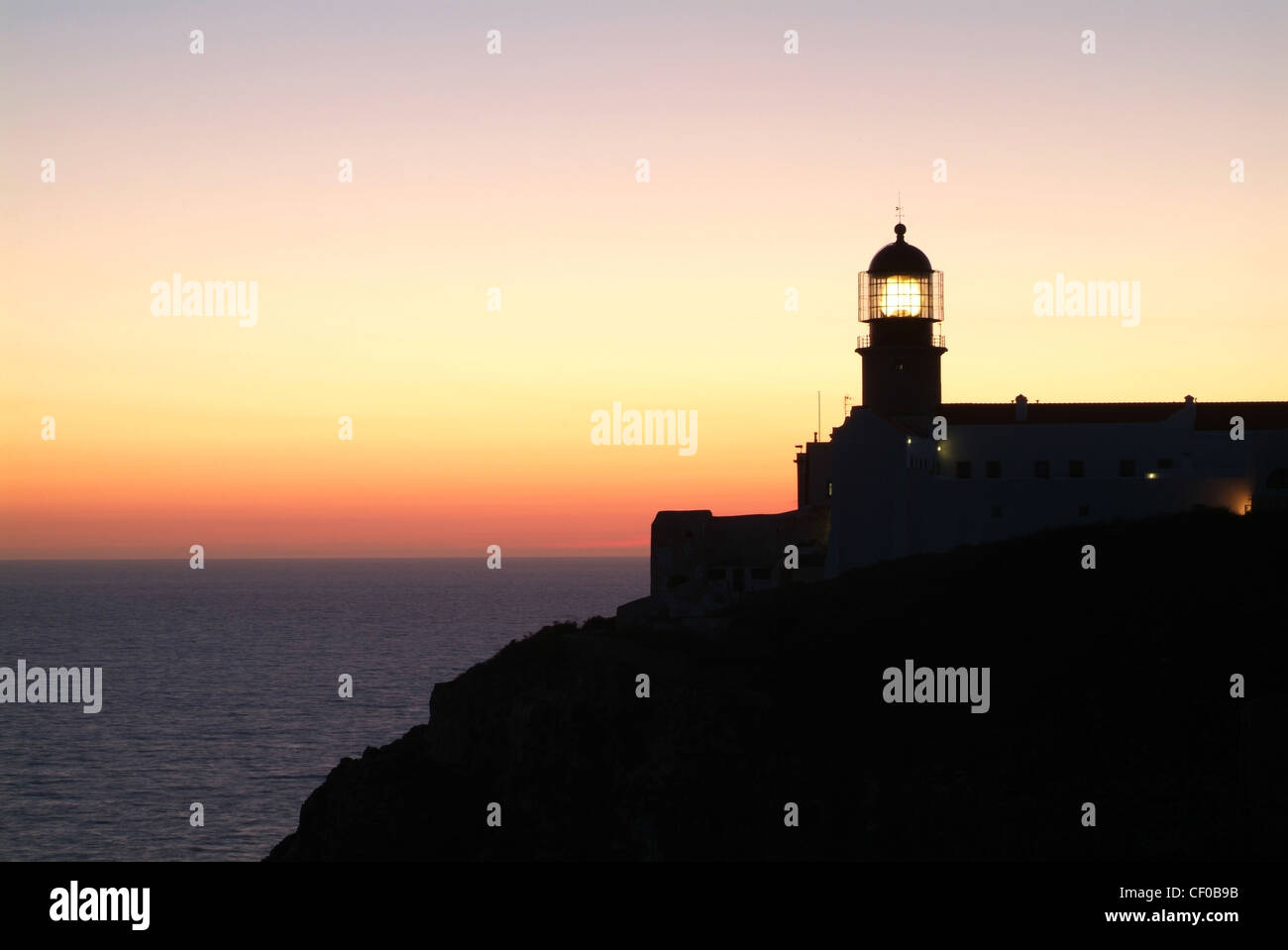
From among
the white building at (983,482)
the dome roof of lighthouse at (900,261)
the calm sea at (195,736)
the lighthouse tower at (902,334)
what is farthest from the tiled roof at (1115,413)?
the calm sea at (195,736)

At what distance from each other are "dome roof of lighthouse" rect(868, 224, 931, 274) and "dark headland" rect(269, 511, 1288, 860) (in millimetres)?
18493

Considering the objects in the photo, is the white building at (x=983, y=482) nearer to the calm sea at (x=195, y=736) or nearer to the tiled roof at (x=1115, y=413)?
the tiled roof at (x=1115, y=413)

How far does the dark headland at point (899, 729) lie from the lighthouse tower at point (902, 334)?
13.6 m

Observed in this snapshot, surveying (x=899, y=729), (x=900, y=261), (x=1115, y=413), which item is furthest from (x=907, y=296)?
(x=899, y=729)

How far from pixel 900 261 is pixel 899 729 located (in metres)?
31.4

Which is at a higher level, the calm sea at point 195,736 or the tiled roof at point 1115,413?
the tiled roof at point 1115,413

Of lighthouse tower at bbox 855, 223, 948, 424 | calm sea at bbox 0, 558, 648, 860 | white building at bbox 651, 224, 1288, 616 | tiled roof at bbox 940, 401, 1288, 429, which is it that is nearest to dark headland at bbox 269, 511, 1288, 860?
white building at bbox 651, 224, 1288, 616

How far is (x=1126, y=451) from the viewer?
6088 cm

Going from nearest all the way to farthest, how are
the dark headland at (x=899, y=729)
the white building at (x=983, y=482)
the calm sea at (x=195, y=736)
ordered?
the dark headland at (x=899, y=729) → the white building at (x=983, y=482) → the calm sea at (x=195, y=736)

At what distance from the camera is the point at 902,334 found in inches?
2788

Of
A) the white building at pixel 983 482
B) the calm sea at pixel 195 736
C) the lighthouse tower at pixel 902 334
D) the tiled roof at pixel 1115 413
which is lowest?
the calm sea at pixel 195 736

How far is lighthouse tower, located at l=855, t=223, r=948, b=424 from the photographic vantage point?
70312mm

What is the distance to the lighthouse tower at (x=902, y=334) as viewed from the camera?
70.3 meters
